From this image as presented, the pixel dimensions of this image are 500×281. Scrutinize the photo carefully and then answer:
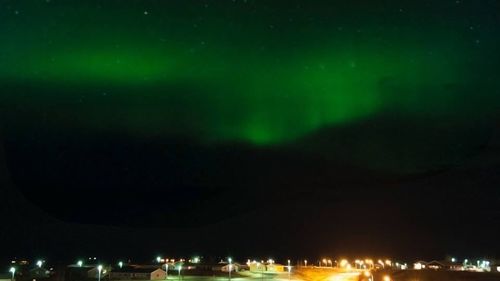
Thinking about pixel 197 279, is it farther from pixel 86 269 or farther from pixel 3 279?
pixel 3 279

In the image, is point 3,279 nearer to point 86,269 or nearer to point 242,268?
point 86,269

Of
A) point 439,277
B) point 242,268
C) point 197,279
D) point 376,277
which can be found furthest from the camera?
point 242,268

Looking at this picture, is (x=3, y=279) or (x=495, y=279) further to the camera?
(x=3, y=279)

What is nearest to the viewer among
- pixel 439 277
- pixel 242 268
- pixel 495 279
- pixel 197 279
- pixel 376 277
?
pixel 495 279

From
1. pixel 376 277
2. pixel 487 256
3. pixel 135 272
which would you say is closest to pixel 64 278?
pixel 135 272

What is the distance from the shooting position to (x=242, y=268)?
465ft

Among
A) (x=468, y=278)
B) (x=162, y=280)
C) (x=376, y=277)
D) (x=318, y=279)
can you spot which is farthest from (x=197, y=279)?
(x=468, y=278)

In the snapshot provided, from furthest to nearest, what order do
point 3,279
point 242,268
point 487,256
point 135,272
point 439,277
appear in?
Result: point 487,256 → point 242,268 → point 135,272 → point 3,279 → point 439,277

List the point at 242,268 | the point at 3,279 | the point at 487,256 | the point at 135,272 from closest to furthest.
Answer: the point at 3,279 < the point at 135,272 < the point at 242,268 < the point at 487,256

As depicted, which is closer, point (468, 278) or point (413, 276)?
point (468, 278)

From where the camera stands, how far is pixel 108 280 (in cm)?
9275

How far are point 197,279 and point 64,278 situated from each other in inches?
868

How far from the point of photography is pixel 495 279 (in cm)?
6512

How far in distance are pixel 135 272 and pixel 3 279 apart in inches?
891
